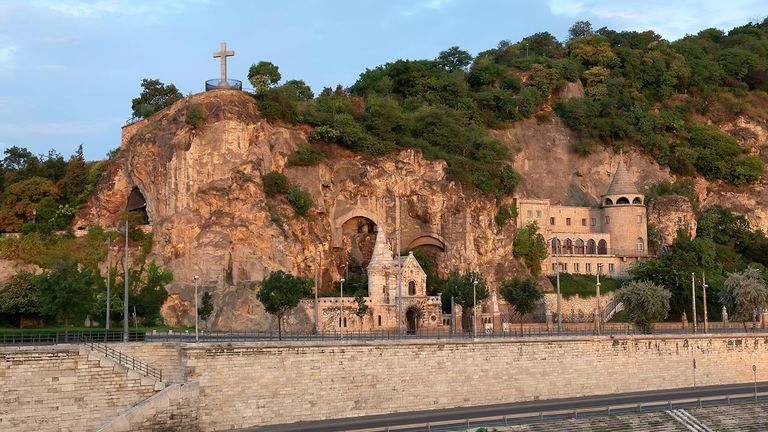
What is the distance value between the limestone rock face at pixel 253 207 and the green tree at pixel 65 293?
11.0 m

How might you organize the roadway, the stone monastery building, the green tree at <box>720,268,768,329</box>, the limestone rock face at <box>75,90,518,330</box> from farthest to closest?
the stone monastery building → the green tree at <box>720,268,768,329</box> → the limestone rock face at <box>75,90,518,330</box> → the roadway

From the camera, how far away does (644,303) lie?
243 ft

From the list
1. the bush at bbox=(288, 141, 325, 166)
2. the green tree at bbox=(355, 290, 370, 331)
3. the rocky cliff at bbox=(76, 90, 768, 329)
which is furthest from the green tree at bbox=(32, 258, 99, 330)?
the bush at bbox=(288, 141, 325, 166)

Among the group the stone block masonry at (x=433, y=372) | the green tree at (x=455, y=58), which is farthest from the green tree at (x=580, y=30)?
the stone block masonry at (x=433, y=372)

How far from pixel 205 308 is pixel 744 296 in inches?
1626

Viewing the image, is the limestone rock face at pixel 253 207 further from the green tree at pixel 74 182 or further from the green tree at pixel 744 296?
the green tree at pixel 744 296

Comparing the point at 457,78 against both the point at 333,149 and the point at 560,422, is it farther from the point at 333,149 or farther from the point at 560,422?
the point at 560,422

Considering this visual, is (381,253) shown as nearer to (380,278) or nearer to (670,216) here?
(380,278)

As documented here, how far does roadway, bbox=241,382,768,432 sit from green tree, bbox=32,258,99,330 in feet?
58.7

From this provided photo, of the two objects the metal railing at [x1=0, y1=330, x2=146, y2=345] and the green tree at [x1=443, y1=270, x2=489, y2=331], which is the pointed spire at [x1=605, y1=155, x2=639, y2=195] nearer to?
the green tree at [x1=443, y1=270, x2=489, y2=331]

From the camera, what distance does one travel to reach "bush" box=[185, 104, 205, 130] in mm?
80125

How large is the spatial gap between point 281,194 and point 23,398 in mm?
38726

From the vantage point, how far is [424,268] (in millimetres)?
86562

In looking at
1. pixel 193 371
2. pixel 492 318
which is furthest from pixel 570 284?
pixel 193 371
